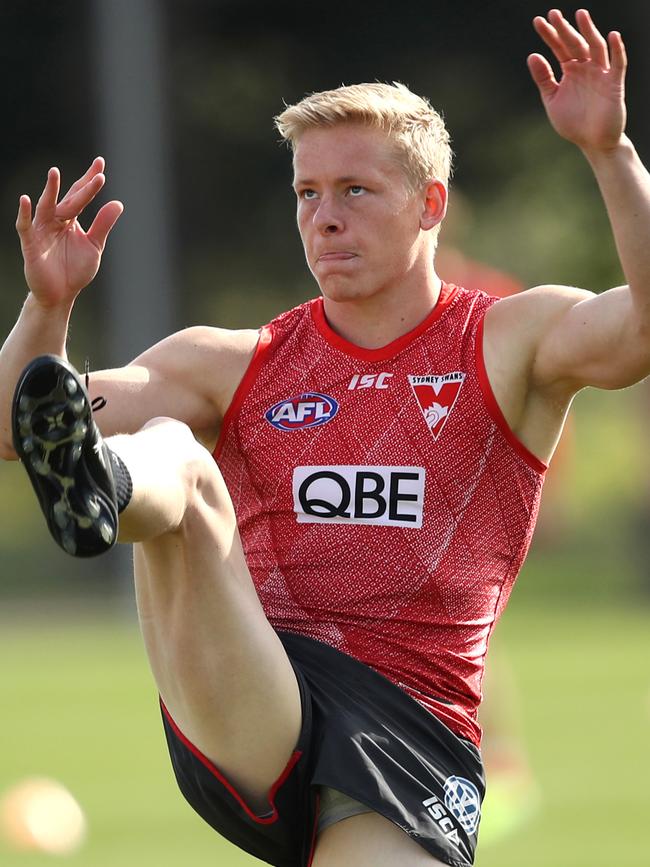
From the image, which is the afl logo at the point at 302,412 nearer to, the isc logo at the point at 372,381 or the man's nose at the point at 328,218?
the isc logo at the point at 372,381

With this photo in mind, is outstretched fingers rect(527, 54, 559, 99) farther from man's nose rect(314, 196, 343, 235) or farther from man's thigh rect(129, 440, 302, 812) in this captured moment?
man's thigh rect(129, 440, 302, 812)

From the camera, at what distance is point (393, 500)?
4473 mm

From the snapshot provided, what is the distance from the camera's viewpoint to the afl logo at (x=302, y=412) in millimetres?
4559

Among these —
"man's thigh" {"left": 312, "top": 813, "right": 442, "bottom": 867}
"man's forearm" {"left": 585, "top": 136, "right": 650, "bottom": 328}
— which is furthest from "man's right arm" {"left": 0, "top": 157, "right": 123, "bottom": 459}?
"man's thigh" {"left": 312, "top": 813, "right": 442, "bottom": 867}

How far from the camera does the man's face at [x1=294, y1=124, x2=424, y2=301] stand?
4520 mm

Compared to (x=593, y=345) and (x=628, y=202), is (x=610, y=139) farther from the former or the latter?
(x=593, y=345)

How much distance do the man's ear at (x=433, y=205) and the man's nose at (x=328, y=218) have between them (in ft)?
0.95

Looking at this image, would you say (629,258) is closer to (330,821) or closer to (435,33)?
(330,821)

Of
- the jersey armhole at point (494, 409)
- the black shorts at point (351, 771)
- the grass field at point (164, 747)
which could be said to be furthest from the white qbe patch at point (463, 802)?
the grass field at point (164, 747)

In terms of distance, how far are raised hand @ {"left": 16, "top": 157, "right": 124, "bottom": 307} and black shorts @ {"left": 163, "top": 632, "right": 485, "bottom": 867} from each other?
1.04 metres

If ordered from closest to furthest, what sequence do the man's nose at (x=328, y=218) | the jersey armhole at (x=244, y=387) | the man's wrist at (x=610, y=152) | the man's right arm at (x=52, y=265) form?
the man's wrist at (x=610, y=152) < the man's right arm at (x=52, y=265) < the man's nose at (x=328, y=218) < the jersey armhole at (x=244, y=387)

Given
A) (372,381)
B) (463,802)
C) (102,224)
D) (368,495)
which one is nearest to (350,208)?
(372,381)

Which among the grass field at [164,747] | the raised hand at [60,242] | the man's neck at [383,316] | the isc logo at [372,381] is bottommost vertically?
the grass field at [164,747]

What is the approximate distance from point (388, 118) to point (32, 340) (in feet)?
3.53
